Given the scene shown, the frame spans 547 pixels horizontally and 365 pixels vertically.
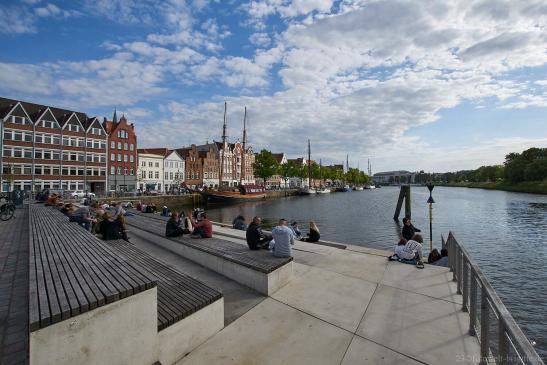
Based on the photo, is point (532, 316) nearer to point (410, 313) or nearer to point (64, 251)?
point (410, 313)

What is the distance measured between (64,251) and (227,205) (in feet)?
158

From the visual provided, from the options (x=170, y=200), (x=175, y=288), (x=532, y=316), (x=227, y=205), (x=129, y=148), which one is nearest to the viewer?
(x=175, y=288)

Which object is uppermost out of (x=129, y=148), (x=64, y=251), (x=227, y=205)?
(x=129, y=148)

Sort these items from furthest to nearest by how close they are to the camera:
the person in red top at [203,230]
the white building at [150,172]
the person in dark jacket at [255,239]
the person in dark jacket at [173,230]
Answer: the white building at [150,172], the person in dark jacket at [173,230], the person in red top at [203,230], the person in dark jacket at [255,239]

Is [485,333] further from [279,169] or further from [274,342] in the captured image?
[279,169]

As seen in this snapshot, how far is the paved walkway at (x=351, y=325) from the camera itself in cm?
421

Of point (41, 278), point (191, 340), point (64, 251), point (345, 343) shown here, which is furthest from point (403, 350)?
point (64, 251)

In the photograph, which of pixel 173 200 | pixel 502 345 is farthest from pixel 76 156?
pixel 502 345

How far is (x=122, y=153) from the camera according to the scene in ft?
195

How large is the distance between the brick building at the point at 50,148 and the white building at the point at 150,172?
683 centimetres

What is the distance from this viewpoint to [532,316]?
8648 millimetres

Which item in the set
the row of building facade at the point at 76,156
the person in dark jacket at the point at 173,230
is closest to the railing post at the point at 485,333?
the person in dark jacket at the point at 173,230

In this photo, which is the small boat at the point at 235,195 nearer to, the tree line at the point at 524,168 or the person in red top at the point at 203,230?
the person in red top at the point at 203,230

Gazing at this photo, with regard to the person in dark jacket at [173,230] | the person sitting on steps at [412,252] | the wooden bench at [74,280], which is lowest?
the person sitting on steps at [412,252]
